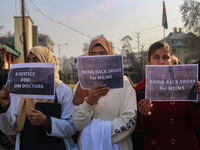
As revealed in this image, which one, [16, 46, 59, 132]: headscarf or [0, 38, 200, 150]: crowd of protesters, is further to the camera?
[16, 46, 59, 132]: headscarf

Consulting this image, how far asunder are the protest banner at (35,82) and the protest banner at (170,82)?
1.02 m

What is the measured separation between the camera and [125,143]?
6.94ft

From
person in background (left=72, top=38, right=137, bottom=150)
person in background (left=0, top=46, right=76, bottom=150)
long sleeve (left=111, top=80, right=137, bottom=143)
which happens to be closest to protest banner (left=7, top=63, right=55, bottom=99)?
person in background (left=0, top=46, right=76, bottom=150)

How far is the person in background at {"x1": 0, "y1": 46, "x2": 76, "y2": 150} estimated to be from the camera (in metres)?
2.14

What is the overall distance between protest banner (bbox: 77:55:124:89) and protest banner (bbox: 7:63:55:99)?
1.18 ft

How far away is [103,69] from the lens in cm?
194

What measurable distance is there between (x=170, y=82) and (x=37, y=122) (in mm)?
1463

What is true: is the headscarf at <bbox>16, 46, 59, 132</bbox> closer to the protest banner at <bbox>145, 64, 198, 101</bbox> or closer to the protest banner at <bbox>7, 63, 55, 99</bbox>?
the protest banner at <bbox>7, 63, 55, 99</bbox>

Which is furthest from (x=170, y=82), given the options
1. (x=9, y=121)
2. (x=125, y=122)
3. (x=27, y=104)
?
(x=9, y=121)

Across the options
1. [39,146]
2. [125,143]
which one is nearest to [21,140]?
[39,146]

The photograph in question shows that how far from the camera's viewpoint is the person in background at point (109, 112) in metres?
2.01

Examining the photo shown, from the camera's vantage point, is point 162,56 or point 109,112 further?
point 162,56

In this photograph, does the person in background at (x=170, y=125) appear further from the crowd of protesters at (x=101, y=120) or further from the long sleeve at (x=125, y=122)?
the long sleeve at (x=125, y=122)

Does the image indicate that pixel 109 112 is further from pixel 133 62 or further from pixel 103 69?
pixel 133 62
